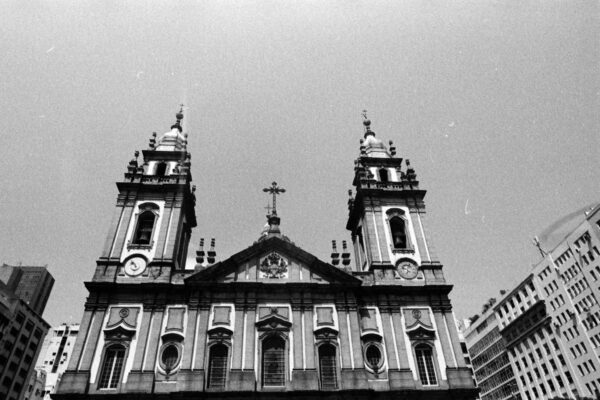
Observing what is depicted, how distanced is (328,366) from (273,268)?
5.69m

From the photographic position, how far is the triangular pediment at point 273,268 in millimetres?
23895

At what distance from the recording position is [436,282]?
974 inches

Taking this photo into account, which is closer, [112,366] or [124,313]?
[112,366]

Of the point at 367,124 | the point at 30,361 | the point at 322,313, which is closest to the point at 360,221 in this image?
the point at 322,313

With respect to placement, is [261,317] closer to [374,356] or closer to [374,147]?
[374,356]

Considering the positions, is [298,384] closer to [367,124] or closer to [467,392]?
[467,392]

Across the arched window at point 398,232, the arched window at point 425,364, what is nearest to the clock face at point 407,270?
the arched window at point 398,232

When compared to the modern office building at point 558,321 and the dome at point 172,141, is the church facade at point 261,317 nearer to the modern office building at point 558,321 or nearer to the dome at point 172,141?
the dome at point 172,141

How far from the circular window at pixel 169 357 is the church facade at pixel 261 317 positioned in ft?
0.15

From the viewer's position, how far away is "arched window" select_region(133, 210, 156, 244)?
25.6 meters

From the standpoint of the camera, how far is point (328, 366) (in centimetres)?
Answer: 2169

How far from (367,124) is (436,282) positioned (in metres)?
15.3

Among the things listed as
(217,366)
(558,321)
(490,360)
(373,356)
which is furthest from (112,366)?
(490,360)

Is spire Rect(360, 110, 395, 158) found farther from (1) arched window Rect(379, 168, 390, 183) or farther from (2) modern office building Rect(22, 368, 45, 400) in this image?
(2) modern office building Rect(22, 368, 45, 400)
